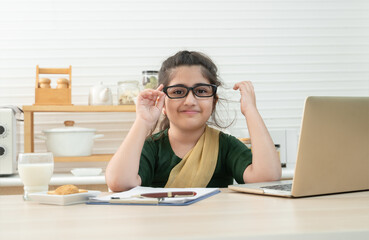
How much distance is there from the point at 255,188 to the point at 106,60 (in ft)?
7.42

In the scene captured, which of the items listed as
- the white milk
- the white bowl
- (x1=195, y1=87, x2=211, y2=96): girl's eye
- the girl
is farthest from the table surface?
the white bowl

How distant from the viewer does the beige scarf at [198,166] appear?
1.72 metres

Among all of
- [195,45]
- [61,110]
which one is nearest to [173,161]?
[61,110]

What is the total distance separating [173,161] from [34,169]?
24.0 inches

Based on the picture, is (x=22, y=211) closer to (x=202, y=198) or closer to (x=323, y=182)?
(x=202, y=198)

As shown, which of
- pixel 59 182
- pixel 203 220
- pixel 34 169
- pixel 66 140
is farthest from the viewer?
pixel 66 140

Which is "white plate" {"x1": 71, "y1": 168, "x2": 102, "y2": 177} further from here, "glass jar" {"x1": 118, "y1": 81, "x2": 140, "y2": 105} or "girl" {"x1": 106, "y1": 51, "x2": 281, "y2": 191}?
"girl" {"x1": 106, "y1": 51, "x2": 281, "y2": 191}

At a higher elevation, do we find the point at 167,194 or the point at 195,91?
the point at 195,91

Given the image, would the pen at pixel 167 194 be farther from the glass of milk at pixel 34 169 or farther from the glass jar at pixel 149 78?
the glass jar at pixel 149 78

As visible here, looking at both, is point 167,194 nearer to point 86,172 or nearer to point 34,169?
point 34,169

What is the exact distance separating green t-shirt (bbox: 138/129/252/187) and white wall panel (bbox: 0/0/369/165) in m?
1.33

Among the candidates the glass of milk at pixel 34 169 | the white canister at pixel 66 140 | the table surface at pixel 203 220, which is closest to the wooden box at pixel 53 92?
the white canister at pixel 66 140

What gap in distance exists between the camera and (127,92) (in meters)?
3.13

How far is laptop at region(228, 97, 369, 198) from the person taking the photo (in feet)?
3.67
